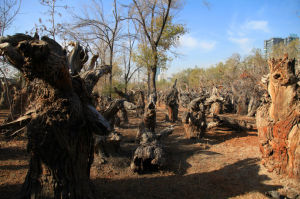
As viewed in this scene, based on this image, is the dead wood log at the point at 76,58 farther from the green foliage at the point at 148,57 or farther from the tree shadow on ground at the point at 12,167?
the green foliage at the point at 148,57

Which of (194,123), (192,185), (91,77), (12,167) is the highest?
(91,77)

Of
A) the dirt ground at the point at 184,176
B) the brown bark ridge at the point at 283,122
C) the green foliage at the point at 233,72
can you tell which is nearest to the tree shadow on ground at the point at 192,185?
the dirt ground at the point at 184,176

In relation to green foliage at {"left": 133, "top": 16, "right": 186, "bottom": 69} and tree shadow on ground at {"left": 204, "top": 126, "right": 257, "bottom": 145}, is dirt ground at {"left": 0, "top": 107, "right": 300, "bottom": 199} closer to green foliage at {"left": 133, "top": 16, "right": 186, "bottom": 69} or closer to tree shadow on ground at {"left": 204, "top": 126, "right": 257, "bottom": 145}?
tree shadow on ground at {"left": 204, "top": 126, "right": 257, "bottom": 145}

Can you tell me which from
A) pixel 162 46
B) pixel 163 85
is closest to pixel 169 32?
pixel 162 46

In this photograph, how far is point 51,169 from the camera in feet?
8.55

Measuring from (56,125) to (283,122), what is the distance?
4.83 m

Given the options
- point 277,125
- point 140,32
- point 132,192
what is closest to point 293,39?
point 140,32

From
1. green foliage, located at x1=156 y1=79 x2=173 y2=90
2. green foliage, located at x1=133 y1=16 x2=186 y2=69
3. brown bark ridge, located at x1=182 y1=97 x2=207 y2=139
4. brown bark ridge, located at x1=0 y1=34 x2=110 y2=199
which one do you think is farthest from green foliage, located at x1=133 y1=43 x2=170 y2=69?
green foliage, located at x1=156 y1=79 x2=173 y2=90

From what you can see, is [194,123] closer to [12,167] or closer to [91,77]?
[91,77]

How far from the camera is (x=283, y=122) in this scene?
4.31m

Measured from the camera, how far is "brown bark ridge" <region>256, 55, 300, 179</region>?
4.15 m

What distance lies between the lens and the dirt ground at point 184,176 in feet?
12.7

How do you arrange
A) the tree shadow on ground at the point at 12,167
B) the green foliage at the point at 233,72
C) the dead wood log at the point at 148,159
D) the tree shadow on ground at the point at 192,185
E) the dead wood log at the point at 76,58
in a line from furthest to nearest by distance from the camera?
the green foliage at the point at 233,72, the dead wood log at the point at 148,159, the tree shadow on ground at the point at 12,167, the tree shadow on ground at the point at 192,185, the dead wood log at the point at 76,58

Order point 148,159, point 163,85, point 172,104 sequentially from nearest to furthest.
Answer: point 148,159, point 172,104, point 163,85
